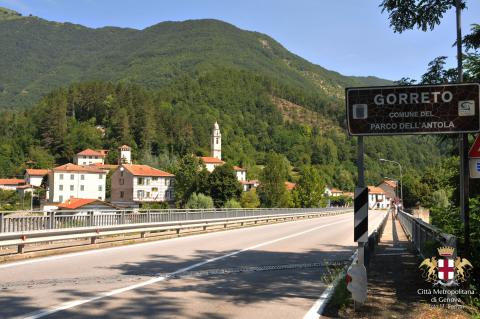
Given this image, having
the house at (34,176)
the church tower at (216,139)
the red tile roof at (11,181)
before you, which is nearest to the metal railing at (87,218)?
the house at (34,176)

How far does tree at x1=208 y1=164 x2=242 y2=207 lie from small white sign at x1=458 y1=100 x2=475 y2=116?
322ft

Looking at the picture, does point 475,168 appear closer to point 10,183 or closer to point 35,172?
point 35,172

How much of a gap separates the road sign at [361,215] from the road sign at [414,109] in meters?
0.89

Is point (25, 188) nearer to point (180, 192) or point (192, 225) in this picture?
point (180, 192)

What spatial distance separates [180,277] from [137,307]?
3.19 metres

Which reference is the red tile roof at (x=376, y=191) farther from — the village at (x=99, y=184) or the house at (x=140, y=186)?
the house at (x=140, y=186)

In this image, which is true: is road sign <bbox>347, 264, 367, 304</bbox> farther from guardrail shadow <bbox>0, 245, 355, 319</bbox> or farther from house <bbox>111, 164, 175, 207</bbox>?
house <bbox>111, 164, 175, 207</bbox>

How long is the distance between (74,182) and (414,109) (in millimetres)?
145550

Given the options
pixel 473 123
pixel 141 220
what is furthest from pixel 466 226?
pixel 141 220

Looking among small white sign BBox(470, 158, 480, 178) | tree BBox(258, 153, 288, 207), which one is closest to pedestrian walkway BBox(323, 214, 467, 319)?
small white sign BBox(470, 158, 480, 178)

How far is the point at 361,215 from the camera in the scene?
798 centimetres

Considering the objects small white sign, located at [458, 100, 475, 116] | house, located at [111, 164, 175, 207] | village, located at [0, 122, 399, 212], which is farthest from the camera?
village, located at [0, 122, 399, 212]

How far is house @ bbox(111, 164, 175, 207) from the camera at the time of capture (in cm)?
13325

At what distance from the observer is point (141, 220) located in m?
22.8
